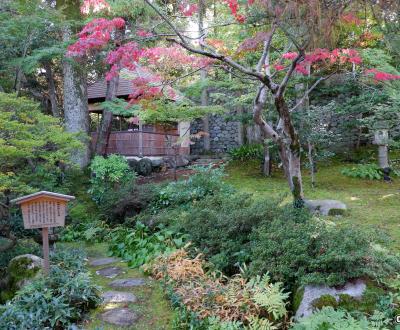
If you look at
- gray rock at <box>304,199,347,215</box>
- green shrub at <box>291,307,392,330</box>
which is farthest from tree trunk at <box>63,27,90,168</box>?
green shrub at <box>291,307,392,330</box>

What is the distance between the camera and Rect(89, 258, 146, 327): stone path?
12.7 ft

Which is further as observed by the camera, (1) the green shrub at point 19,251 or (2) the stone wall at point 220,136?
(2) the stone wall at point 220,136

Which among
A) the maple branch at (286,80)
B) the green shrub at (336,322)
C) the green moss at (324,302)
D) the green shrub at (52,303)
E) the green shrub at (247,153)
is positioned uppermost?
the maple branch at (286,80)

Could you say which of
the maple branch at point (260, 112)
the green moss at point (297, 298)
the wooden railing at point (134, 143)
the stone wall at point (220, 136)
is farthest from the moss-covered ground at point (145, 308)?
the stone wall at point (220, 136)

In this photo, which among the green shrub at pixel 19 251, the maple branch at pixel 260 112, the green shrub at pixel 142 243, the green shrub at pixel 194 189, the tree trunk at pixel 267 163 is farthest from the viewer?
the tree trunk at pixel 267 163

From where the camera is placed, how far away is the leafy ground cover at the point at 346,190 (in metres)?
6.47

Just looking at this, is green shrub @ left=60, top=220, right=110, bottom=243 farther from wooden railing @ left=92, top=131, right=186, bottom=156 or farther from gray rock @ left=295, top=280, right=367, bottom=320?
wooden railing @ left=92, top=131, right=186, bottom=156

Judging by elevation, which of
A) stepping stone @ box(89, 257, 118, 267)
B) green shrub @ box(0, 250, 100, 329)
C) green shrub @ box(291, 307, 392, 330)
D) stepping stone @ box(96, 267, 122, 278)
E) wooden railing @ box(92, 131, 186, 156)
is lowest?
stepping stone @ box(89, 257, 118, 267)

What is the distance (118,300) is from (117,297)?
0.09m

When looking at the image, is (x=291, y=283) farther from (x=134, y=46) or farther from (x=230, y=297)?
(x=134, y=46)

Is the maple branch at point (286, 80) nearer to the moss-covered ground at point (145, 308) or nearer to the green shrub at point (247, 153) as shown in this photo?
the moss-covered ground at point (145, 308)

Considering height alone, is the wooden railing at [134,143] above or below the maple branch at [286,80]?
below

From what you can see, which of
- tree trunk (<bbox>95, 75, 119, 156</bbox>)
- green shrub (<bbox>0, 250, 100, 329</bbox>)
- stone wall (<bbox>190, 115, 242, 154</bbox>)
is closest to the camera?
green shrub (<bbox>0, 250, 100, 329</bbox>)

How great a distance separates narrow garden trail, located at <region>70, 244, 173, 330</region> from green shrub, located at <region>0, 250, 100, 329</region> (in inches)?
7.5
